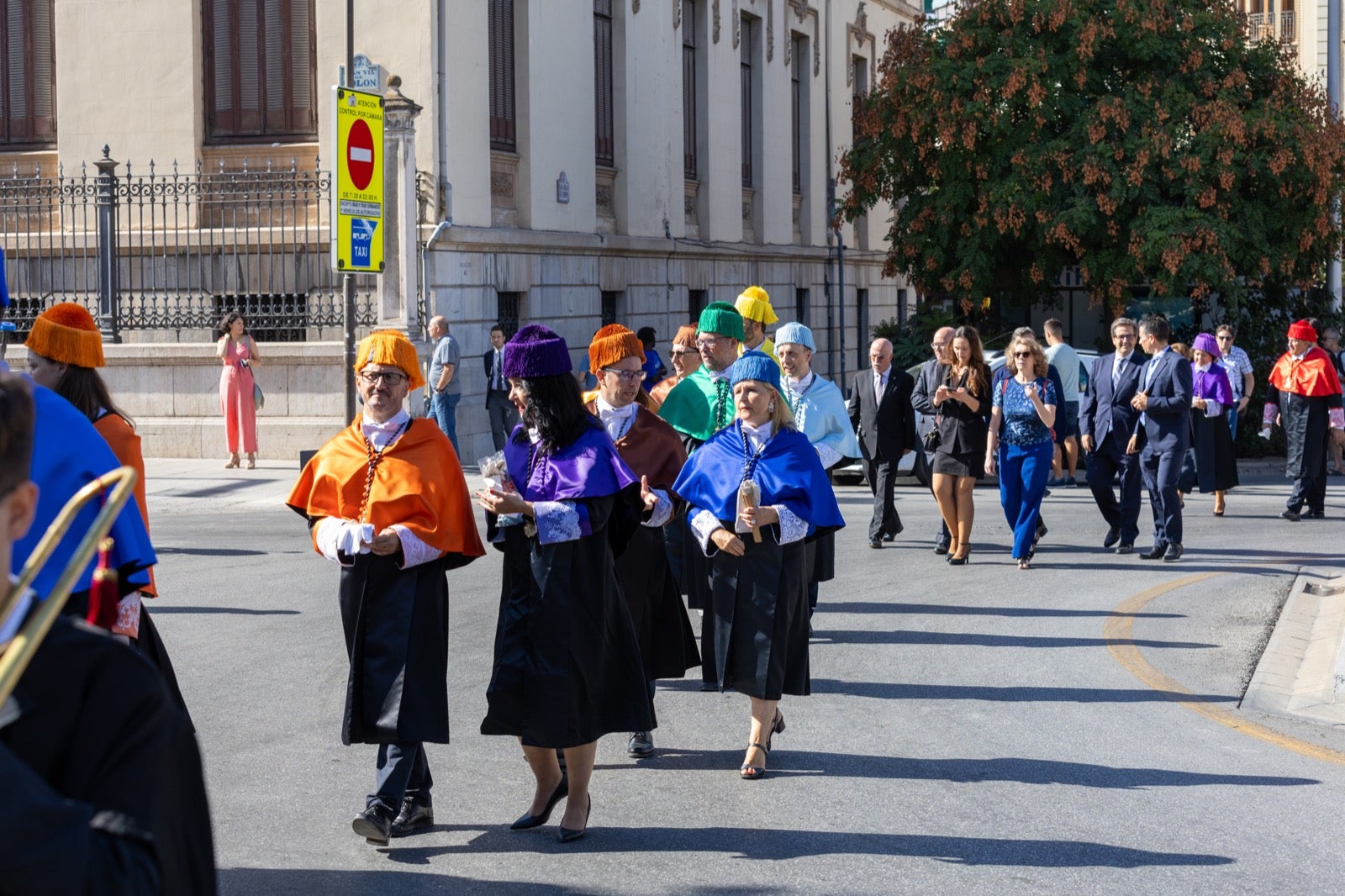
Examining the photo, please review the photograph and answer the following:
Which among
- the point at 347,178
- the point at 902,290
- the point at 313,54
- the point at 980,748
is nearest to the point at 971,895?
the point at 980,748

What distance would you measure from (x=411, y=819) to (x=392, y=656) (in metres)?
0.62

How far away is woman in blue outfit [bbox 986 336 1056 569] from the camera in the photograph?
12430 mm

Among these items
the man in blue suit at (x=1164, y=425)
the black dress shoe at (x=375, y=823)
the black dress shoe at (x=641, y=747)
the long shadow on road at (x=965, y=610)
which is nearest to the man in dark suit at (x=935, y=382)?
the man in blue suit at (x=1164, y=425)

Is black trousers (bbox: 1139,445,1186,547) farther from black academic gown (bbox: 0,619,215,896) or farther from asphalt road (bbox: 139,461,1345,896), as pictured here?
black academic gown (bbox: 0,619,215,896)

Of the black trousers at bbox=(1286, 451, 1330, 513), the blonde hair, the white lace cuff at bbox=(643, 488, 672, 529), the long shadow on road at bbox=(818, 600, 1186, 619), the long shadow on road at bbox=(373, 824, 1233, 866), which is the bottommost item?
the long shadow on road at bbox=(373, 824, 1233, 866)

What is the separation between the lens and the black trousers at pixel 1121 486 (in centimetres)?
1330

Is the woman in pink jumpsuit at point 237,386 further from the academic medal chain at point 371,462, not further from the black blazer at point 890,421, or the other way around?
the academic medal chain at point 371,462

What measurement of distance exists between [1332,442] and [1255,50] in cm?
661

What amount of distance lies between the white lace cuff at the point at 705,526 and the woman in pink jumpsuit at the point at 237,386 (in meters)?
13.8

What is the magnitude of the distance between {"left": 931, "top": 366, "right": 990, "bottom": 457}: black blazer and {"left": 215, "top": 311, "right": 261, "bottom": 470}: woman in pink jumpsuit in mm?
9790

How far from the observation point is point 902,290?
43.8 metres

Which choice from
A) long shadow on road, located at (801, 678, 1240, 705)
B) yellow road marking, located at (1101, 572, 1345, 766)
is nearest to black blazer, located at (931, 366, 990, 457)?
yellow road marking, located at (1101, 572, 1345, 766)

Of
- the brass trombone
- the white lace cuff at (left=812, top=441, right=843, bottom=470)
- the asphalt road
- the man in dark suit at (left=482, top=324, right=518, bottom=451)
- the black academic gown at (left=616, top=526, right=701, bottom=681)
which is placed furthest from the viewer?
the man in dark suit at (left=482, top=324, right=518, bottom=451)

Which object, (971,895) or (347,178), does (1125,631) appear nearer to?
(971,895)
